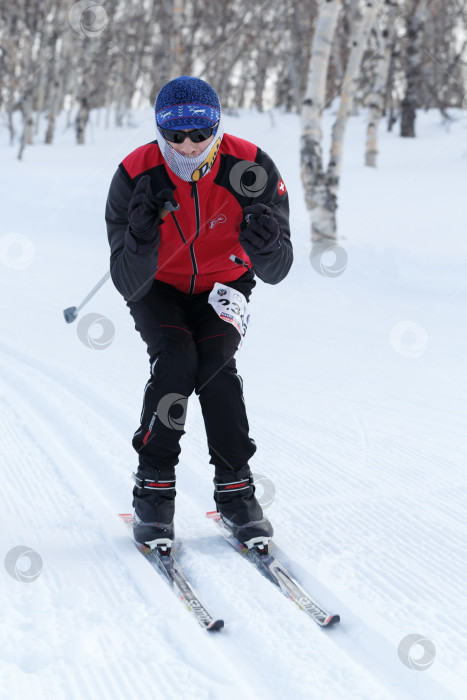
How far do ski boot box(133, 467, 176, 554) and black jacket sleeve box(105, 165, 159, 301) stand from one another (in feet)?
2.15

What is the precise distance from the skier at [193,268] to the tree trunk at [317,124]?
23.3ft

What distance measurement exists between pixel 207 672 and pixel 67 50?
74.5 ft

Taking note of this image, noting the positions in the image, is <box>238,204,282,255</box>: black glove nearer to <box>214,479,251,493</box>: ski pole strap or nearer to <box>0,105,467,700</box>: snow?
<box>214,479,251,493</box>: ski pole strap

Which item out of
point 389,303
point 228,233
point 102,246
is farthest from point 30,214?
point 228,233

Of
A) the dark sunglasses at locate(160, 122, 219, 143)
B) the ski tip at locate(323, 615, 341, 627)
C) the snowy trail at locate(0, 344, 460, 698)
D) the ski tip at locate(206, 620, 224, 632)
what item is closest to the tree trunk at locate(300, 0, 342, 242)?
the snowy trail at locate(0, 344, 460, 698)

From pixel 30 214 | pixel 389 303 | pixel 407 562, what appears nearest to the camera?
pixel 407 562

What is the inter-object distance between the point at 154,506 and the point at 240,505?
313mm

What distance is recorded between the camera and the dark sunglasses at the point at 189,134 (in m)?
2.38

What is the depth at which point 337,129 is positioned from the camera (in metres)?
10.6

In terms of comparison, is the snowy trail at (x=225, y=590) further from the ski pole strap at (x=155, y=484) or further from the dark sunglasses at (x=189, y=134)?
the dark sunglasses at (x=189, y=134)

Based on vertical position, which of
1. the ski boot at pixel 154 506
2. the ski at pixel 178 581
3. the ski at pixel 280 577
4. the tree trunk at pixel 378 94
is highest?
the tree trunk at pixel 378 94

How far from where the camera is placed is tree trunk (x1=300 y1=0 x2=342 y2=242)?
9273mm

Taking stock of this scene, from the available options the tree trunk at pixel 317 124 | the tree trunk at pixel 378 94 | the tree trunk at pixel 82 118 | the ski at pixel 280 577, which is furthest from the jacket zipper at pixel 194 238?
the tree trunk at pixel 82 118

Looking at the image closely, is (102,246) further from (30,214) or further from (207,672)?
(207,672)
